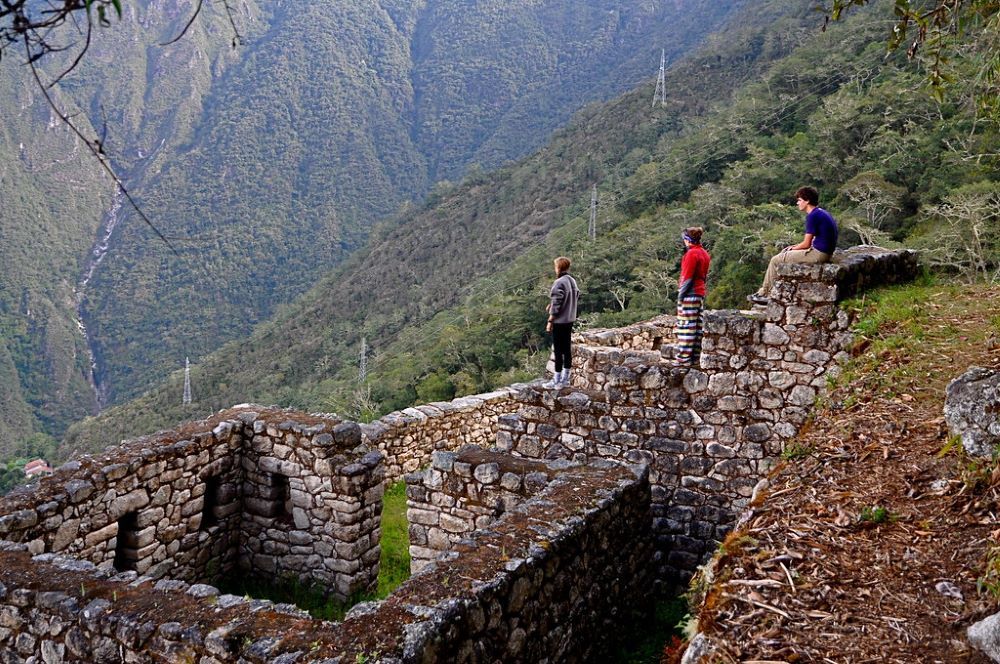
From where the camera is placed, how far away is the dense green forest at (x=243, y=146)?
219 ft

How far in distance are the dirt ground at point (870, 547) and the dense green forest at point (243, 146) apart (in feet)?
189

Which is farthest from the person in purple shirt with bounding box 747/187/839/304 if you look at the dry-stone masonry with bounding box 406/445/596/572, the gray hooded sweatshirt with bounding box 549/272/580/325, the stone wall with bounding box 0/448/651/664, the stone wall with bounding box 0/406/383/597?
the stone wall with bounding box 0/406/383/597

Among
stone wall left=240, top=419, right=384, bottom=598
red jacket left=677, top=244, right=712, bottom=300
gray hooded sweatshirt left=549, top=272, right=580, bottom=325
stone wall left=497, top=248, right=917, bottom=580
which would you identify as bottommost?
stone wall left=240, top=419, right=384, bottom=598

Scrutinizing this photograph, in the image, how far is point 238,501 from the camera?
6.71m

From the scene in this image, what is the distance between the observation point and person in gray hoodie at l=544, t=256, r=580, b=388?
24.6 feet

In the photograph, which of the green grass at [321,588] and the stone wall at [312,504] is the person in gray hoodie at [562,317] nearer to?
the stone wall at [312,504]

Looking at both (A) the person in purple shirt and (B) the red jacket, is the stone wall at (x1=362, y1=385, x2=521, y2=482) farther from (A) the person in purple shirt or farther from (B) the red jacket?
(A) the person in purple shirt

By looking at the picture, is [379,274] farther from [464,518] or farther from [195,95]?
[195,95]

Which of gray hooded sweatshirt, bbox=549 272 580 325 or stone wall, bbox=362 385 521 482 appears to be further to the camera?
stone wall, bbox=362 385 521 482

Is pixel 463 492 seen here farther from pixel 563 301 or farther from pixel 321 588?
pixel 563 301

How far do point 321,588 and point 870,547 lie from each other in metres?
4.89

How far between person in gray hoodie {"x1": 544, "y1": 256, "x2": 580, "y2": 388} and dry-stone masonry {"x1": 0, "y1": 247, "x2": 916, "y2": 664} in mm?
310

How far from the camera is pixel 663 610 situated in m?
5.33

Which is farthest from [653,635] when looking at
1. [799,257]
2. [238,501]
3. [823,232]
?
[238,501]
